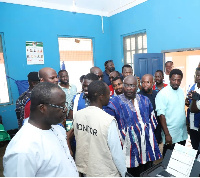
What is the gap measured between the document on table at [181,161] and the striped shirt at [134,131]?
65 centimetres

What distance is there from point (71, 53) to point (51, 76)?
402cm

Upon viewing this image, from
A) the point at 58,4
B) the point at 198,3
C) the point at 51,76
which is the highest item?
the point at 58,4

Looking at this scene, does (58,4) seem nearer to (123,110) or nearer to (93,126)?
(123,110)

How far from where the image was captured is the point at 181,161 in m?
1.19

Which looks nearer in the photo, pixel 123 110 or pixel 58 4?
pixel 123 110

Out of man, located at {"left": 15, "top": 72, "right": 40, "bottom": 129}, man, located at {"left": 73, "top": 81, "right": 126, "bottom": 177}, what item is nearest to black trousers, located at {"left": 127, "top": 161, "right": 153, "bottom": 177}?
man, located at {"left": 73, "top": 81, "right": 126, "bottom": 177}

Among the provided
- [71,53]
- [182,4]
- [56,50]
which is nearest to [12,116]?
[56,50]

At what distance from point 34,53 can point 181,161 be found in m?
4.86

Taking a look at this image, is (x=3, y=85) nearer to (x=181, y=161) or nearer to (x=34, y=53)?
(x=34, y=53)

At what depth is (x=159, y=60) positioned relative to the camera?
184 inches

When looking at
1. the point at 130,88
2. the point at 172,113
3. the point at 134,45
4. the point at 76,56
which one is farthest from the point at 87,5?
the point at 172,113

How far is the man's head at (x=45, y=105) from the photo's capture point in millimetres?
930

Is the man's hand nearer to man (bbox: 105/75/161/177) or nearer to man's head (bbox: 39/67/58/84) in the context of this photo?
man (bbox: 105/75/161/177)

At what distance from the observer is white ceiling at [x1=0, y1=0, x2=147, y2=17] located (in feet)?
16.6
